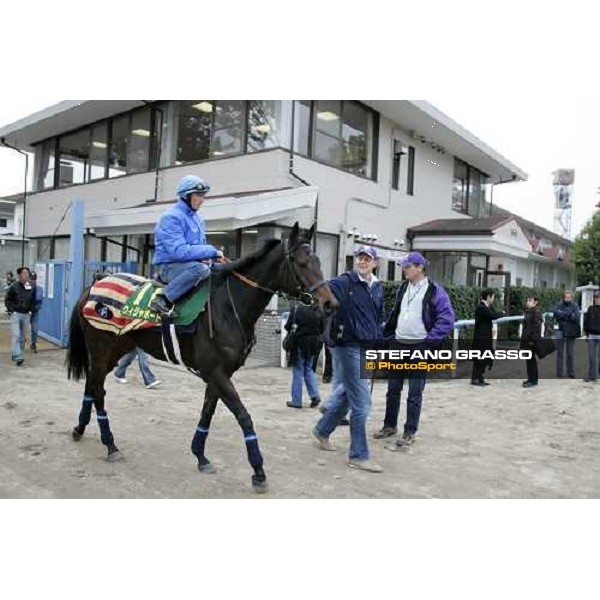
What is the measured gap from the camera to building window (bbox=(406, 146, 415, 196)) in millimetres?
10875

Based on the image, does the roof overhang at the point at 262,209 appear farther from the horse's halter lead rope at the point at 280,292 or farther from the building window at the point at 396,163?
the building window at the point at 396,163

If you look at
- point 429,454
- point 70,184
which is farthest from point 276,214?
point 70,184

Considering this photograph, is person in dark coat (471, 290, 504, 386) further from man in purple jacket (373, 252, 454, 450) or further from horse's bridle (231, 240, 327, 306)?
horse's bridle (231, 240, 327, 306)

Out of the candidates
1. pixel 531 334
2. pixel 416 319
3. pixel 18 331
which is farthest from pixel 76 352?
pixel 531 334

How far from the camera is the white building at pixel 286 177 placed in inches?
285

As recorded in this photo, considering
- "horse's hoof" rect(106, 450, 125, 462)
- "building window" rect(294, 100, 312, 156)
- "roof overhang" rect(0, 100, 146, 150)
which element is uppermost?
"roof overhang" rect(0, 100, 146, 150)

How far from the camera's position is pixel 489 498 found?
147 inches

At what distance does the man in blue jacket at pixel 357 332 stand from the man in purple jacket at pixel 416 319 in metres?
0.55

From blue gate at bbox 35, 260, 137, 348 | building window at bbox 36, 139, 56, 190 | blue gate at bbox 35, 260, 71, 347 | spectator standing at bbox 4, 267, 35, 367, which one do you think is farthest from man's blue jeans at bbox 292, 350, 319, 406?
building window at bbox 36, 139, 56, 190

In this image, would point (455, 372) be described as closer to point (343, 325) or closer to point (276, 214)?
point (276, 214)

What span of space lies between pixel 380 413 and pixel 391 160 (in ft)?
18.0

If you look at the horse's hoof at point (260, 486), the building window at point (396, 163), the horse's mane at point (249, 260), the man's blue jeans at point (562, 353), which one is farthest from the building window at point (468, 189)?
the horse's hoof at point (260, 486)

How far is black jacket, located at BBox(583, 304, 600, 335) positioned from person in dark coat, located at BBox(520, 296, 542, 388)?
129cm

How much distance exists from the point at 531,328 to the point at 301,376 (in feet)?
12.2
